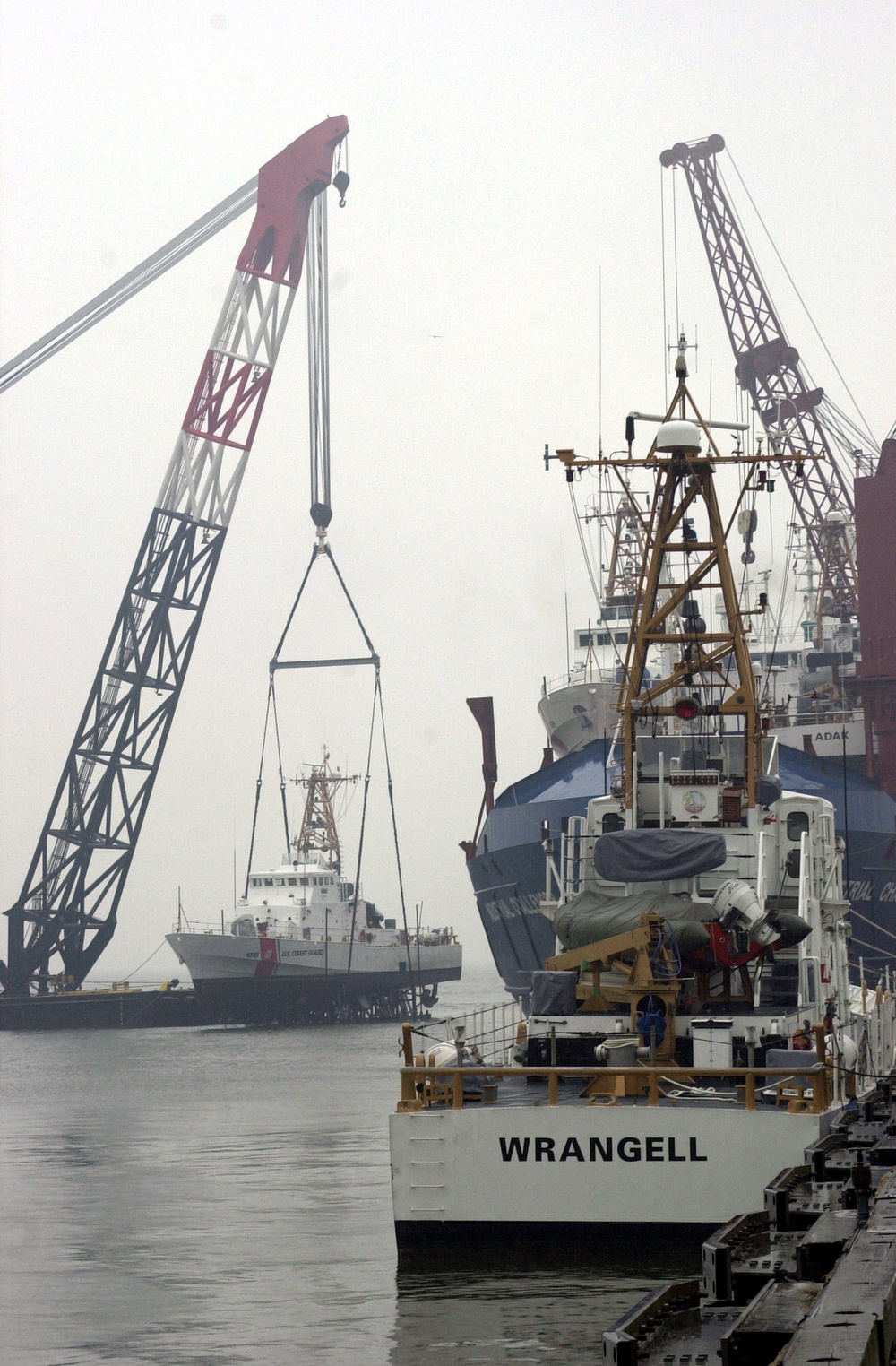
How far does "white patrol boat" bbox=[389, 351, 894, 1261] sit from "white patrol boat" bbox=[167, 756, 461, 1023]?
5450cm

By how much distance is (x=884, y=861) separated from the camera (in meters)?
46.6

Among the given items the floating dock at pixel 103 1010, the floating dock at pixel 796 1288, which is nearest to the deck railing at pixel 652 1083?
the floating dock at pixel 796 1288

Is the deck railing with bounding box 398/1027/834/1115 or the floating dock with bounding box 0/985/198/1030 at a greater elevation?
the deck railing with bounding box 398/1027/834/1115

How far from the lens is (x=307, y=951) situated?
78.3 meters

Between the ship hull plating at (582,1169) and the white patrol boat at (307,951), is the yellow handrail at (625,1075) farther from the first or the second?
the white patrol boat at (307,951)

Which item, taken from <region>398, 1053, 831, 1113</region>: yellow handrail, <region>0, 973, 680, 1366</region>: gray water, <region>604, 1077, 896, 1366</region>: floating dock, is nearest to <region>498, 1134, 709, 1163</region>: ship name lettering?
<region>398, 1053, 831, 1113</region>: yellow handrail

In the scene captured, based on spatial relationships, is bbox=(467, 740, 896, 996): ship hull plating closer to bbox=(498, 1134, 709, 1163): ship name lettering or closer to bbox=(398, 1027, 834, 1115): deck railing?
bbox=(398, 1027, 834, 1115): deck railing

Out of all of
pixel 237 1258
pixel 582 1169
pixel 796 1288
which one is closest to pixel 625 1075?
pixel 582 1169

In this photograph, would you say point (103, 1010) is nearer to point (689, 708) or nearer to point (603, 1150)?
point (689, 708)

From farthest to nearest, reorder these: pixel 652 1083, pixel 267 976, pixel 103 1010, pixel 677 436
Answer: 1. pixel 267 976
2. pixel 103 1010
3. pixel 677 436
4. pixel 652 1083

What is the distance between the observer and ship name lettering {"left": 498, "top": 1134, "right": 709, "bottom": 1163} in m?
14.9

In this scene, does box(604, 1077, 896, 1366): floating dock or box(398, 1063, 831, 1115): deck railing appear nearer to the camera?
box(604, 1077, 896, 1366): floating dock

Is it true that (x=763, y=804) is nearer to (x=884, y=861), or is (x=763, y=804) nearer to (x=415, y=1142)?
(x=415, y=1142)

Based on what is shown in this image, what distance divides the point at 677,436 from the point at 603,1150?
959 centimetres
